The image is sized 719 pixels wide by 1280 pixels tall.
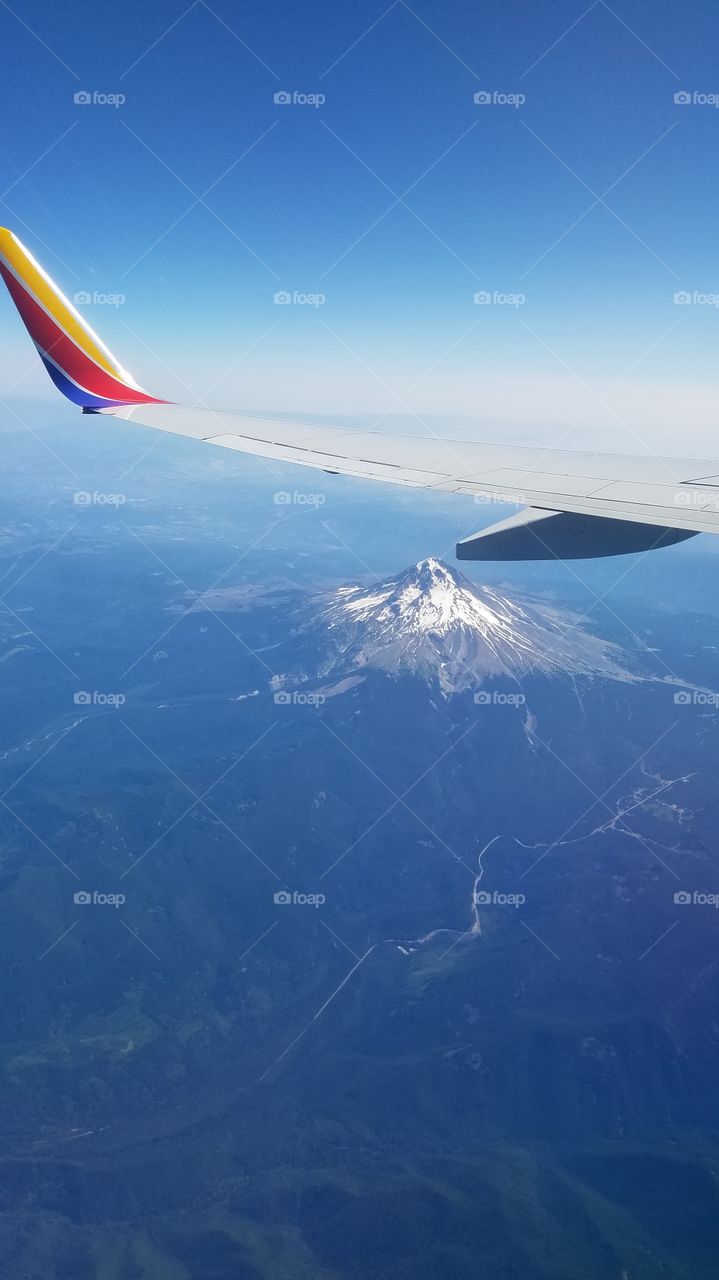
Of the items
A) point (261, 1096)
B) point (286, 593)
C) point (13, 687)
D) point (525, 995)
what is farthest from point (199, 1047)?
point (286, 593)

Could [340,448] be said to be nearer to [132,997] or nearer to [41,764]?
[132,997]

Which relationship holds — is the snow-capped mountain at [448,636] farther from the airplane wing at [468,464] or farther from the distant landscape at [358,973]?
Answer: the airplane wing at [468,464]

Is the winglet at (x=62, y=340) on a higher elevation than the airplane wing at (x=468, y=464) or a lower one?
higher

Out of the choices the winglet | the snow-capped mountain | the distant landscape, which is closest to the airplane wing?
the winglet

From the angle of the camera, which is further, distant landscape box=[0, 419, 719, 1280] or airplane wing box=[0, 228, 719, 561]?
distant landscape box=[0, 419, 719, 1280]

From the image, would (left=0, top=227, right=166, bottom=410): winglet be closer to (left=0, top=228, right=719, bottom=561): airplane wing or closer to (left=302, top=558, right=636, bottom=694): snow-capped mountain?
(left=0, top=228, right=719, bottom=561): airplane wing

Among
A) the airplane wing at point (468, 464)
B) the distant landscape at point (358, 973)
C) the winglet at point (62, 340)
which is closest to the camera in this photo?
the airplane wing at point (468, 464)

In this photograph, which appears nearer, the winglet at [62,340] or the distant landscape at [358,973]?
the winglet at [62,340]

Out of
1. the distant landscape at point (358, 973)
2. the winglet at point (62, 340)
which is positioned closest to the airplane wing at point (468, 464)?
the winglet at point (62, 340)
